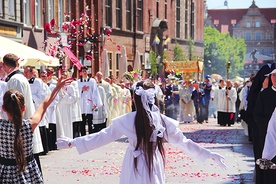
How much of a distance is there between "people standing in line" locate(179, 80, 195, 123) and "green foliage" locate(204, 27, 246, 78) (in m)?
76.8

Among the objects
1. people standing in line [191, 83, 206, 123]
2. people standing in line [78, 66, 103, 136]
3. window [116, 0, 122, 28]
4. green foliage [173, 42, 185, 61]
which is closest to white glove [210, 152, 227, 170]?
people standing in line [78, 66, 103, 136]

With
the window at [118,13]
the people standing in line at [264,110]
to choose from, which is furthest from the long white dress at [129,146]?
the window at [118,13]

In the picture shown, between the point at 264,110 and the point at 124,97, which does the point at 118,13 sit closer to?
the point at 124,97

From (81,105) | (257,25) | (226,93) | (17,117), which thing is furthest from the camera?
(257,25)

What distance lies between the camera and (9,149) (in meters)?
6.81

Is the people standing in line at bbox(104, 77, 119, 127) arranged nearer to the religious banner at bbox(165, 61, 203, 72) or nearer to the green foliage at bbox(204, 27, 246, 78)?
the religious banner at bbox(165, 61, 203, 72)

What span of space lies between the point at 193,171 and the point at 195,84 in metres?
18.1

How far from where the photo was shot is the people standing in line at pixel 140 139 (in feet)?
24.3

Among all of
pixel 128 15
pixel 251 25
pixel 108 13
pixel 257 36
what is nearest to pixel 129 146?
pixel 108 13

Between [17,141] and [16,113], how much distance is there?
24cm

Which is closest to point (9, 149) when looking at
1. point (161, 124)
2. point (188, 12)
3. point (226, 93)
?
point (161, 124)

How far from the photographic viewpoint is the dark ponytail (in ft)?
21.7

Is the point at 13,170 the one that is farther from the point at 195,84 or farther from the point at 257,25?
the point at 257,25

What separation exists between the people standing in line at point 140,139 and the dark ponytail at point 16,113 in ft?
2.57
